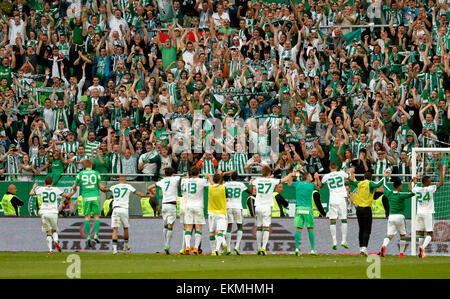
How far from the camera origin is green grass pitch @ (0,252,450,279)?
54.4ft

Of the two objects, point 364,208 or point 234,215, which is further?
point 234,215

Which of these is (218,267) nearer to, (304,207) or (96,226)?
(304,207)

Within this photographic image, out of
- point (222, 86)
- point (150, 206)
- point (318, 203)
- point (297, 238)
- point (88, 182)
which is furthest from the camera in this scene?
point (222, 86)

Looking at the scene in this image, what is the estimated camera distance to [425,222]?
893 inches

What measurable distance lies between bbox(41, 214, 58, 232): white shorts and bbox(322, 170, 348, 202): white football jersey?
277 inches

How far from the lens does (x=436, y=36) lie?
27672 millimetres

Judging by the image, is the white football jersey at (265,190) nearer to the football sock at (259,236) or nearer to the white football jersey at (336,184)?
the football sock at (259,236)

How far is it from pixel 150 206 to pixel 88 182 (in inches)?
95.0

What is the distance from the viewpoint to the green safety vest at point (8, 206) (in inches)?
1013

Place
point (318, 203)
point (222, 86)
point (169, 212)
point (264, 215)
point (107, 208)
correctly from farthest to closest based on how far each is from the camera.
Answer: point (222, 86)
point (107, 208)
point (318, 203)
point (169, 212)
point (264, 215)

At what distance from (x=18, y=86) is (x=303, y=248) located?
37.8ft

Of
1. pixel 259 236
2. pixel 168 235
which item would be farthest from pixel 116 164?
pixel 259 236
